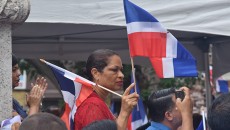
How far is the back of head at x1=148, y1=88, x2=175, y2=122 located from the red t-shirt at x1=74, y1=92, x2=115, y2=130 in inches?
14.7

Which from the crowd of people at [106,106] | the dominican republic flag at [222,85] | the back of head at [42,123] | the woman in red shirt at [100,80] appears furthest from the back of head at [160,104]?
the dominican republic flag at [222,85]

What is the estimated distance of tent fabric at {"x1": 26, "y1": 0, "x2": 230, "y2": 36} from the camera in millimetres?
5477

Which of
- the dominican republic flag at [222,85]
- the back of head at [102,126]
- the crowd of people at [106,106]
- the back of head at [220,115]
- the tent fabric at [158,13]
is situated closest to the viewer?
the back of head at [220,115]

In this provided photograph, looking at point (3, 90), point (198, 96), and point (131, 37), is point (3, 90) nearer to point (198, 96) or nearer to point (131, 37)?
point (131, 37)

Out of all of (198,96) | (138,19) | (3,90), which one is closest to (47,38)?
(138,19)

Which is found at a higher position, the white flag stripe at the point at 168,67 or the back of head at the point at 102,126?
the white flag stripe at the point at 168,67

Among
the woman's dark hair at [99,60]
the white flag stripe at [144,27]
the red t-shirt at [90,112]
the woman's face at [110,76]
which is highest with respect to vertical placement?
the white flag stripe at [144,27]

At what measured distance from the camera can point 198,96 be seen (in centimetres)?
2661

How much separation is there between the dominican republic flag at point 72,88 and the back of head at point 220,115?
143cm

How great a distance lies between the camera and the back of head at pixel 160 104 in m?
4.48

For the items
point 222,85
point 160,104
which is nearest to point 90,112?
point 160,104

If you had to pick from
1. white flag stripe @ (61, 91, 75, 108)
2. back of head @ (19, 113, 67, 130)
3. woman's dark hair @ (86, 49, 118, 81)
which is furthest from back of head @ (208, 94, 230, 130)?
white flag stripe @ (61, 91, 75, 108)

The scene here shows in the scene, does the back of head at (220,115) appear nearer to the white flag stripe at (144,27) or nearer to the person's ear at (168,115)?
the person's ear at (168,115)

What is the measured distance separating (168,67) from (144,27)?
35cm
